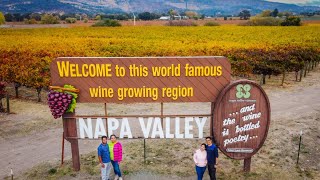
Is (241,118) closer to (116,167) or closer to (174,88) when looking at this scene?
(174,88)

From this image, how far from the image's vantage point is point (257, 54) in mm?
31797

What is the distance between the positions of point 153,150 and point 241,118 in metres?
3.97

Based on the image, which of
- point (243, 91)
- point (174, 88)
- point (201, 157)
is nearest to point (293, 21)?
point (243, 91)

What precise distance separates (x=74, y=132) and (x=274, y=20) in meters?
92.5

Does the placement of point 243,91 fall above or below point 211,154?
above

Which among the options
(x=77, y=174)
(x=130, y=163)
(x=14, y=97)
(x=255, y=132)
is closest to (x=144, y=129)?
(x=130, y=163)

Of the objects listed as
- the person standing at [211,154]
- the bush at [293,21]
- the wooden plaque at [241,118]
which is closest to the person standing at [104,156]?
the person standing at [211,154]

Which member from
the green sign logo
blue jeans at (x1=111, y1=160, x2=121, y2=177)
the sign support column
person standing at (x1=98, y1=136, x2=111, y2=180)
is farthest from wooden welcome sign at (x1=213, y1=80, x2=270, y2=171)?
the sign support column

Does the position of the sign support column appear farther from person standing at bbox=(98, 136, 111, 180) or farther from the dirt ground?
person standing at bbox=(98, 136, 111, 180)

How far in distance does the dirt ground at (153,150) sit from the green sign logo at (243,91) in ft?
8.79

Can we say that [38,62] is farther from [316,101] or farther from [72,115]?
[316,101]

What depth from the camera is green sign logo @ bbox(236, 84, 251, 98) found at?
9703 millimetres

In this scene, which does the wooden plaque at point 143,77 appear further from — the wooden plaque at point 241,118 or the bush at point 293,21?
the bush at point 293,21

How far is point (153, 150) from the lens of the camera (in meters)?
12.4
